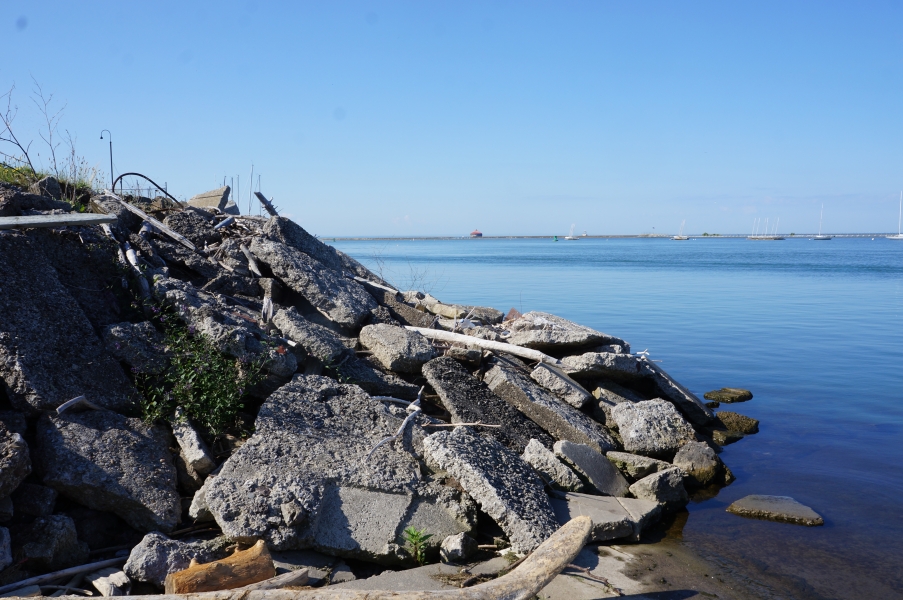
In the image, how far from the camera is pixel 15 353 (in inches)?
184

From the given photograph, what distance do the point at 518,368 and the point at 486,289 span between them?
64.1 ft

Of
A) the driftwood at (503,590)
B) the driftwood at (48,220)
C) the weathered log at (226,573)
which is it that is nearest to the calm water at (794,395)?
the driftwood at (503,590)

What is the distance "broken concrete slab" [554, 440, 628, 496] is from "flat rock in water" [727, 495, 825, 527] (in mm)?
1206

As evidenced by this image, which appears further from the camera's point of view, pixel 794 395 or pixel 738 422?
pixel 794 395

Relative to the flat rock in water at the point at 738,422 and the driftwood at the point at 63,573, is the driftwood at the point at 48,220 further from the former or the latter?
the flat rock in water at the point at 738,422

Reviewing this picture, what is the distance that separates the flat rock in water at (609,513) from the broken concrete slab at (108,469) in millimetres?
3024

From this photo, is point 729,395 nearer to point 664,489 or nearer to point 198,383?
point 664,489

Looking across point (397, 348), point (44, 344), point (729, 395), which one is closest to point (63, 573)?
point (44, 344)

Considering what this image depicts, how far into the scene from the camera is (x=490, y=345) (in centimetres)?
793

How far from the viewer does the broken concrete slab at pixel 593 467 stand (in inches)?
232

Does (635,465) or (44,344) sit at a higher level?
(44,344)

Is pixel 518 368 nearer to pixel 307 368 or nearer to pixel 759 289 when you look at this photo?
pixel 307 368

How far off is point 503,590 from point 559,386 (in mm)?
4090

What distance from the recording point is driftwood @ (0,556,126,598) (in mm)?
3650
